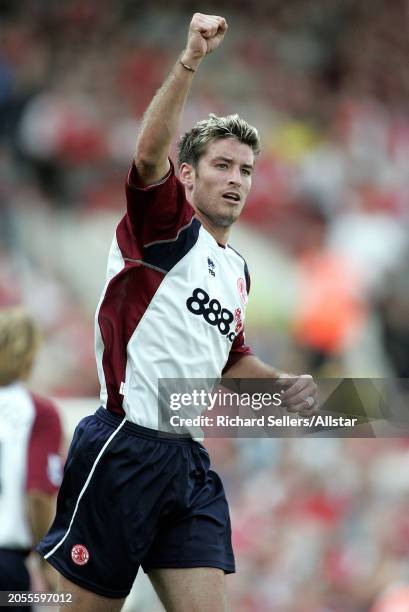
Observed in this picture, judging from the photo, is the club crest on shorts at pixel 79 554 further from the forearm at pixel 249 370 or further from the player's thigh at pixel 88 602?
the forearm at pixel 249 370

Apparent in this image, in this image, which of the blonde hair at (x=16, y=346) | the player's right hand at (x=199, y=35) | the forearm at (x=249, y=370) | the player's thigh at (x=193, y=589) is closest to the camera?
the player's right hand at (x=199, y=35)

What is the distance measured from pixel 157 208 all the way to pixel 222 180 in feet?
1.56

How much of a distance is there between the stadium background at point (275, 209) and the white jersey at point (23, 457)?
2553mm

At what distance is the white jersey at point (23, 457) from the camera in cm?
500

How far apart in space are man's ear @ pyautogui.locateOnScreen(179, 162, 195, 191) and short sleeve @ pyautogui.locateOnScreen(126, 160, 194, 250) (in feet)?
1.13

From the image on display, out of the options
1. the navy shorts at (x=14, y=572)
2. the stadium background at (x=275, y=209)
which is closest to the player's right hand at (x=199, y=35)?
the navy shorts at (x=14, y=572)

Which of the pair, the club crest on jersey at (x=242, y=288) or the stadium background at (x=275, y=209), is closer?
the club crest on jersey at (x=242, y=288)

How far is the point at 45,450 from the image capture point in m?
5.11

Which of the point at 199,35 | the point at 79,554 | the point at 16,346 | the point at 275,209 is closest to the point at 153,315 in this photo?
the point at 79,554

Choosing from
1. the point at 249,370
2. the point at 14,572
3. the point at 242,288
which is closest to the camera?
the point at 242,288

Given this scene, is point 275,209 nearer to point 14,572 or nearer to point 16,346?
point 16,346

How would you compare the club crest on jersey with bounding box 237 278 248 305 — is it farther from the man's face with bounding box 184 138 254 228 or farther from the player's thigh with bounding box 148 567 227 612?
the player's thigh with bounding box 148 567 227 612

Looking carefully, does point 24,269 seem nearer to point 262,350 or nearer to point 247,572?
point 262,350

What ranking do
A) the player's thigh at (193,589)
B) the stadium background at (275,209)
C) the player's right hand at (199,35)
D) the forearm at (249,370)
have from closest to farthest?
the player's right hand at (199,35) → the player's thigh at (193,589) → the forearm at (249,370) → the stadium background at (275,209)
